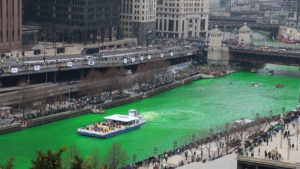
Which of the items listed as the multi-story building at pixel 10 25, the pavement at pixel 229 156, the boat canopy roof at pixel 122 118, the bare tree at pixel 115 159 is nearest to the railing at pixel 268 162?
the pavement at pixel 229 156

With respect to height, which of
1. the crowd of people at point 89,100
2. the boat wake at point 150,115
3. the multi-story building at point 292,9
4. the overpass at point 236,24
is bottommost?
the boat wake at point 150,115

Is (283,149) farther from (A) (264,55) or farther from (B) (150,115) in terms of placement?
(A) (264,55)

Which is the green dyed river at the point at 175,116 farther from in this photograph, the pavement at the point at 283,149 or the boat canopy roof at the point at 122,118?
the pavement at the point at 283,149

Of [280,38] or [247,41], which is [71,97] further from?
[280,38]

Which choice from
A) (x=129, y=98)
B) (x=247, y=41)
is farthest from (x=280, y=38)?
(x=129, y=98)

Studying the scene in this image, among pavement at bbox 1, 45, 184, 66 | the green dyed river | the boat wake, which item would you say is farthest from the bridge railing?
the boat wake

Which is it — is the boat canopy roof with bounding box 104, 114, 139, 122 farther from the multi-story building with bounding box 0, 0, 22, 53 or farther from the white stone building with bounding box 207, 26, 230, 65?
the white stone building with bounding box 207, 26, 230, 65
